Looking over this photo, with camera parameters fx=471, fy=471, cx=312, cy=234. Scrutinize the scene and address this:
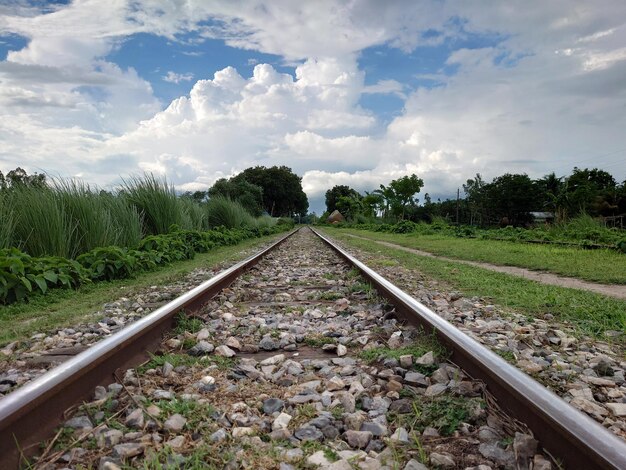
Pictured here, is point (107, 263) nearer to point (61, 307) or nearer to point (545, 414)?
point (61, 307)

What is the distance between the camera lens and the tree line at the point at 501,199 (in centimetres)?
4031

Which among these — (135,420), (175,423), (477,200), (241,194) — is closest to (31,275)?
(135,420)

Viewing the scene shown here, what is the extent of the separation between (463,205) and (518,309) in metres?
89.0

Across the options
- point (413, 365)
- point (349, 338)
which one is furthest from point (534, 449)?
point (349, 338)

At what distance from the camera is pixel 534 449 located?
152cm

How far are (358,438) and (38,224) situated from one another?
5790 millimetres

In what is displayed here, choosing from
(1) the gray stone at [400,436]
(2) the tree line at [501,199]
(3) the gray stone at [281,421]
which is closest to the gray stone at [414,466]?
(1) the gray stone at [400,436]

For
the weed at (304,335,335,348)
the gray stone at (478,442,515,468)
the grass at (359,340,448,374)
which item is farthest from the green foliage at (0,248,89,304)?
the gray stone at (478,442,515,468)

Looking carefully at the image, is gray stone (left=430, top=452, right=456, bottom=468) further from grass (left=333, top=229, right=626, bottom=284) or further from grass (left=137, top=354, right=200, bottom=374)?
grass (left=333, top=229, right=626, bottom=284)

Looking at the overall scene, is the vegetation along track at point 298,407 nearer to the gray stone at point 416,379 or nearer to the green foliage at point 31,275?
the gray stone at point 416,379

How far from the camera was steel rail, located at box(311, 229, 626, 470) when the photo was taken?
1.26 m

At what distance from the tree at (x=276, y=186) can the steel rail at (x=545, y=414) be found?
66754 mm

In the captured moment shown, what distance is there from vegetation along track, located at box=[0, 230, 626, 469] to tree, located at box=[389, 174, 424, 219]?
37.3 m

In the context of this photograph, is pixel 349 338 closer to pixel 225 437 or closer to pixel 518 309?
pixel 225 437
